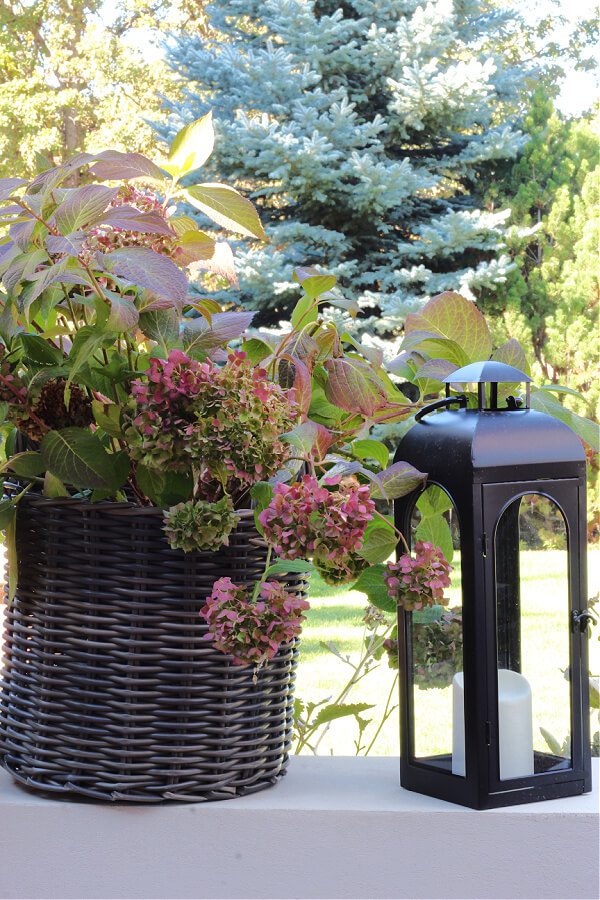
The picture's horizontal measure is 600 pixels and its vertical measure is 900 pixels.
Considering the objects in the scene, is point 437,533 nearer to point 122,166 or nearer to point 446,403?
point 446,403

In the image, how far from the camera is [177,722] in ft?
1.68

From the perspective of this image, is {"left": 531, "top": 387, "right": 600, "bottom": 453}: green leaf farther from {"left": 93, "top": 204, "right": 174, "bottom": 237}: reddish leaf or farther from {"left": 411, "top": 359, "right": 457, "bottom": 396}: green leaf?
{"left": 93, "top": 204, "right": 174, "bottom": 237}: reddish leaf

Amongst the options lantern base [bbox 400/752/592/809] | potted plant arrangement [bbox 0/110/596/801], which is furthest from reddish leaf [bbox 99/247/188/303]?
lantern base [bbox 400/752/592/809]

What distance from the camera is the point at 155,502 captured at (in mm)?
515

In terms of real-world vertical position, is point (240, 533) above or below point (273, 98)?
below

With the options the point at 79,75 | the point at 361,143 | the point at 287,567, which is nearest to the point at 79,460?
the point at 287,567

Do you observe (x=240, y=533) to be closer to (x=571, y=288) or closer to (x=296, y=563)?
(x=296, y=563)

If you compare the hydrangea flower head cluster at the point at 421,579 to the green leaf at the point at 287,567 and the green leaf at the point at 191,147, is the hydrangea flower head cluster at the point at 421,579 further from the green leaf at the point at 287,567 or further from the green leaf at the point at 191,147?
the green leaf at the point at 191,147

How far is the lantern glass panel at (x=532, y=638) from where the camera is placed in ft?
1.75

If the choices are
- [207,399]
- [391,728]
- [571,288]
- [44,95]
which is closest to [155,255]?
[207,399]

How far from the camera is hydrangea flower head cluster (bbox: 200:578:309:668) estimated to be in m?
0.45

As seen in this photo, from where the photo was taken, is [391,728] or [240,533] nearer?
[240,533]

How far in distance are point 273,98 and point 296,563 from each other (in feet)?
17.5

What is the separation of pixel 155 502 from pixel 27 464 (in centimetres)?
8
